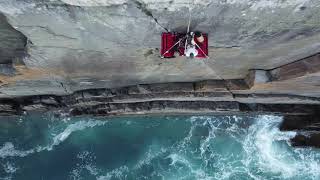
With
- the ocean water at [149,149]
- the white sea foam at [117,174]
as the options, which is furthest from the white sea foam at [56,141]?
the white sea foam at [117,174]

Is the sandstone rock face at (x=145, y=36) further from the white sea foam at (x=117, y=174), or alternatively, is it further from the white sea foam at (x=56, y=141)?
the white sea foam at (x=117, y=174)

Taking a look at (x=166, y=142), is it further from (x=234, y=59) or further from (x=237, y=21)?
(x=237, y=21)

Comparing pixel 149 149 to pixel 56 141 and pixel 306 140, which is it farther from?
pixel 306 140

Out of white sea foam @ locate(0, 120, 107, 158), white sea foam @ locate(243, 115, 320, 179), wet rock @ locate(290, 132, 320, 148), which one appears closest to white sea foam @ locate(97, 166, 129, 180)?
white sea foam @ locate(0, 120, 107, 158)

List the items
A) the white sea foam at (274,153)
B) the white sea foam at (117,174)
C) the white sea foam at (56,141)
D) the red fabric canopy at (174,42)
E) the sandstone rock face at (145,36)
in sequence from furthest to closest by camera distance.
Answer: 1. the white sea foam at (274,153)
2. the white sea foam at (56,141)
3. the white sea foam at (117,174)
4. the red fabric canopy at (174,42)
5. the sandstone rock face at (145,36)

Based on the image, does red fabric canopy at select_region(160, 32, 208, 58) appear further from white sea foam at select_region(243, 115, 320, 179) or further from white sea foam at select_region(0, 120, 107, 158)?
white sea foam at select_region(243, 115, 320, 179)
